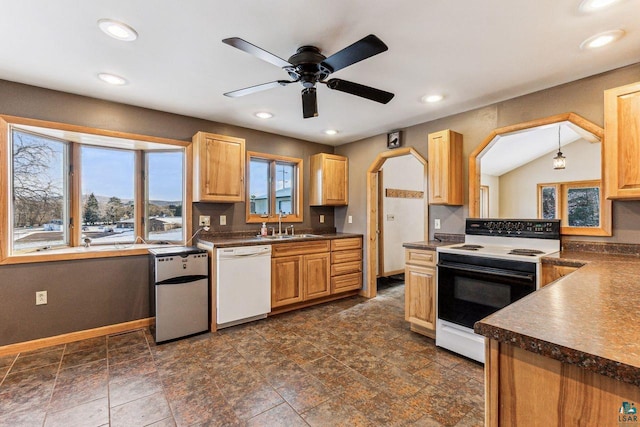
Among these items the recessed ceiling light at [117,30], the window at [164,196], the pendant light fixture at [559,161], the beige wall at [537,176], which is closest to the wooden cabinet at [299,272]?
the window at [164,196]

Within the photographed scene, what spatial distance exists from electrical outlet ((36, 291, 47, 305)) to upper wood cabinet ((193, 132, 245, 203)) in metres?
1.62

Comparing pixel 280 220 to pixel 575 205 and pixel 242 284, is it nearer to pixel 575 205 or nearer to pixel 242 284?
pixel 242 284

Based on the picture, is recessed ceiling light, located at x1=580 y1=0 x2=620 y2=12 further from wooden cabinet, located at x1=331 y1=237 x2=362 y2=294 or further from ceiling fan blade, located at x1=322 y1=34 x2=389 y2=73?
wooden cabinet, located at x1=331 y1=237 x2=362 y2=294

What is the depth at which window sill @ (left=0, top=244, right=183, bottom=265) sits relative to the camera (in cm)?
268

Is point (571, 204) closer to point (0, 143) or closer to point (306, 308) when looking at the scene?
point (306, 308)

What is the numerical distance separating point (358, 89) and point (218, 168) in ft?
6.63

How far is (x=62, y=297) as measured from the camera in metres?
2.85

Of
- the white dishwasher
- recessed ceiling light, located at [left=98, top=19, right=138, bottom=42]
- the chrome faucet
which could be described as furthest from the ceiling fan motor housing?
the chrome faucet

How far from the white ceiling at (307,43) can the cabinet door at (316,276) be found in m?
1.99

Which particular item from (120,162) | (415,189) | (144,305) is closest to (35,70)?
(120,162)

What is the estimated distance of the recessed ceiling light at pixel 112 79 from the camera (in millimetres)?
2512

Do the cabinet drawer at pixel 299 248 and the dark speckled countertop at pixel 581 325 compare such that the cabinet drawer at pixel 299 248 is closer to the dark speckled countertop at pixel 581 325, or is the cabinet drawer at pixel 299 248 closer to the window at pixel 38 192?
the window at pixel 38 192

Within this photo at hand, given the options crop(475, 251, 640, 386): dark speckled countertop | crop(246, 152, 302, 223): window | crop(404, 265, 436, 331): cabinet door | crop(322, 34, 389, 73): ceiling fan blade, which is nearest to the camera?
crop(475, 251, 640, 386): dark speckled countertop

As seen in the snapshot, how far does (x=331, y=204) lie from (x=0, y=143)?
3628mm
